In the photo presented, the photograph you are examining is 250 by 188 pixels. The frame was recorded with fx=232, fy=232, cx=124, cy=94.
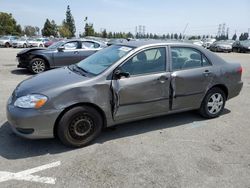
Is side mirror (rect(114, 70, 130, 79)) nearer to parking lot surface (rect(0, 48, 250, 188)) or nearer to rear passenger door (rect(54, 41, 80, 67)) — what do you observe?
parking lot surface (rect(0, 48, 250, 188))

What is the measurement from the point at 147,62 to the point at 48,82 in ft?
5.30

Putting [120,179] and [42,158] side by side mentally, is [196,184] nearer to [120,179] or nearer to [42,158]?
[120,179]

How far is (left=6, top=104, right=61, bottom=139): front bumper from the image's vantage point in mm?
3096

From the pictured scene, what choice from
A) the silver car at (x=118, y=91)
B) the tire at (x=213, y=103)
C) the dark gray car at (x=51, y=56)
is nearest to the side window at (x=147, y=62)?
the silver car at (x=118, y=91)

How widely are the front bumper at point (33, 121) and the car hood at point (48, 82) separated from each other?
0.29 metres

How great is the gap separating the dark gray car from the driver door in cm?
620

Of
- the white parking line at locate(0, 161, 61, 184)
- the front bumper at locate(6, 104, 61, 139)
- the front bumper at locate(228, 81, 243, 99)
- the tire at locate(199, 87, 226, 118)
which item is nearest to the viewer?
the white parking line at locate(0, 161, 61, 184)

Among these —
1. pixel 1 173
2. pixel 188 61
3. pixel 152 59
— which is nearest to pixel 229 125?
pixel 188 61

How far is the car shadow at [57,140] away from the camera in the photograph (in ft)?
11.0

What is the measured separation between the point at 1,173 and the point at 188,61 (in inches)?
134

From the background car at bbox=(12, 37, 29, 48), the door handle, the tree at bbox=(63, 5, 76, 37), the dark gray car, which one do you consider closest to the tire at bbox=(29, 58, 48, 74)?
the dark gray car

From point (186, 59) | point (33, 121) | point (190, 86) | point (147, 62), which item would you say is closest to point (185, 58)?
point (186, 59)

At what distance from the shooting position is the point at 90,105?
3.43 metres

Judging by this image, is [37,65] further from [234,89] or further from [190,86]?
[234,89]
